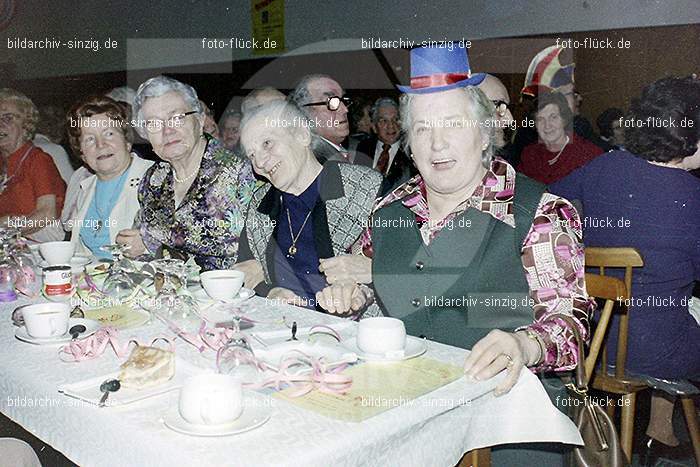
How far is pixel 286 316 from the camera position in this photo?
1.89 metres

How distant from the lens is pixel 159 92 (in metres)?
2.95

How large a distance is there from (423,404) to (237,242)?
184 centimetres

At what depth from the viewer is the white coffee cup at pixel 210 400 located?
109 centimetres

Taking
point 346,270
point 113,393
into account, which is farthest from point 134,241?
point 113,393

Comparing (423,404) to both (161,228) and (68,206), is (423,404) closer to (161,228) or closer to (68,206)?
(161,228)

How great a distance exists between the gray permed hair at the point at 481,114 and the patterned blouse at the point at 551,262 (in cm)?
7

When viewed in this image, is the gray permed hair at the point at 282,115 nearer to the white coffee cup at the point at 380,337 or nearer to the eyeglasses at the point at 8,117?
the white coffee cup at the point at 380,337

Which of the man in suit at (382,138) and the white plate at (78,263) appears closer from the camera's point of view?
the white plate at (78,263)

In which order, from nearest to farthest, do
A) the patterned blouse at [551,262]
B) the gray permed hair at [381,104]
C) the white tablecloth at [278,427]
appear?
the white tablecloth at [278,427] → the patterned blouse at [551,262] → the gray permed hair at [381,104]

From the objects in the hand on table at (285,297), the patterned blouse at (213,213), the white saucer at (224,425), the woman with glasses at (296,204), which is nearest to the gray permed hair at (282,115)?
the woman with glasses at (296,204)

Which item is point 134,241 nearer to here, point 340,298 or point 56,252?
point 56,252

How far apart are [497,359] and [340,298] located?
0.60m

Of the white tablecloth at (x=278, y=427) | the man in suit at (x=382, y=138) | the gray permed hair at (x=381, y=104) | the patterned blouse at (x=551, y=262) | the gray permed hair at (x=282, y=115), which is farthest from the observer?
the gray permed hair at (x=381, y=104)

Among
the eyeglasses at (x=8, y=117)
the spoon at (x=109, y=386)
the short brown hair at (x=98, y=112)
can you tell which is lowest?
the spoon at (x=109, y=386)
